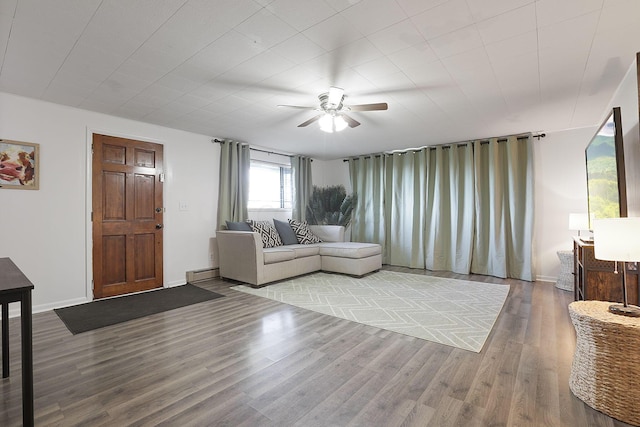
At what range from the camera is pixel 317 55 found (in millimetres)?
2238

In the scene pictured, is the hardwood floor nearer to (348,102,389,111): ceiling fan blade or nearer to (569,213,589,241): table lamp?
(569,213,589,241): table lamp

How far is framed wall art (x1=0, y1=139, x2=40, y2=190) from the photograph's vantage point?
2.98 metres

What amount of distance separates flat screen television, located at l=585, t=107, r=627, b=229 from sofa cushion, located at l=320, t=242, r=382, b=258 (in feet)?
9.00

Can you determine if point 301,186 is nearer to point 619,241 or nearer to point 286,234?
point 286,234

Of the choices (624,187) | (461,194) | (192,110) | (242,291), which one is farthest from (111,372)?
(461,194)

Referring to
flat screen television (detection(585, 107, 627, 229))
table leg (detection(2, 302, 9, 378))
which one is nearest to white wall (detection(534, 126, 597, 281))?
flat screen television (detection(585, 107, 627, 229))

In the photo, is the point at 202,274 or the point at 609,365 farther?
the point at 202,274

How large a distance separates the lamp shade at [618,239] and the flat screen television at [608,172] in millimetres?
1412

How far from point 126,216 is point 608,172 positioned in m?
5.35

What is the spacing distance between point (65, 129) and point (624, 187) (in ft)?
18.5

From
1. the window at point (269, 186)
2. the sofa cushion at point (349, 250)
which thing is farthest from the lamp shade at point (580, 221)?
the window at point (269, 186)

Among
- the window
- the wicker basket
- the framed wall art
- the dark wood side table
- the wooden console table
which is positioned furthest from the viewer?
the window

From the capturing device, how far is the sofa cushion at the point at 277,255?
163 inches

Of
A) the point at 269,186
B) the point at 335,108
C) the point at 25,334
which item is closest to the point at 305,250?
the point at 269,186
